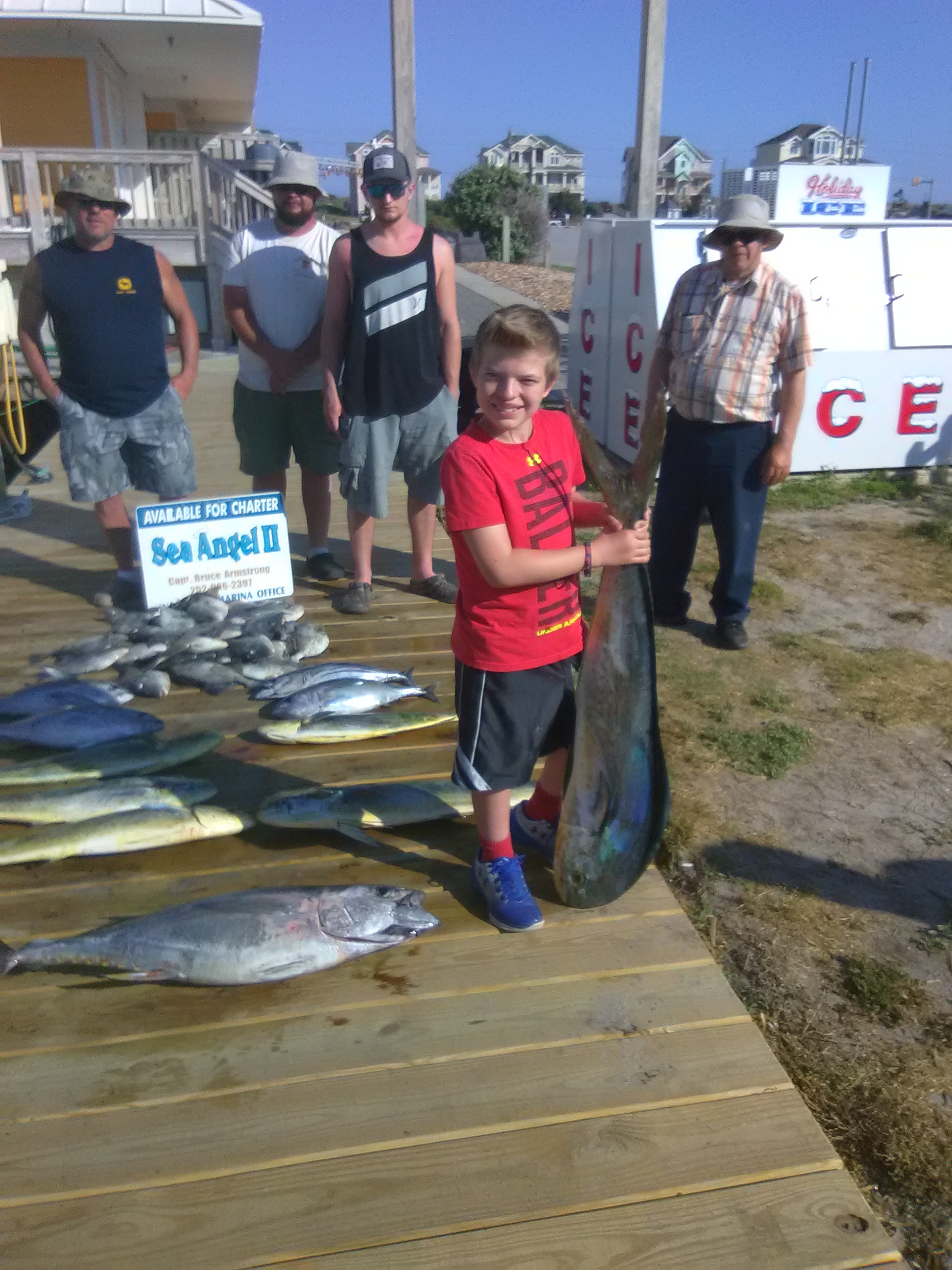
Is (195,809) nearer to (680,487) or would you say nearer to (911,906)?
(911,906)

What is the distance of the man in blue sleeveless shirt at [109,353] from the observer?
4.08 meters

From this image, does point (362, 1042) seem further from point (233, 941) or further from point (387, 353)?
point (387, 353)

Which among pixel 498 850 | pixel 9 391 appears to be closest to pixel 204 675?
pixel 498 850

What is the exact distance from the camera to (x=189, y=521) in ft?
14.5

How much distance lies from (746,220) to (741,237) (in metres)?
0.07

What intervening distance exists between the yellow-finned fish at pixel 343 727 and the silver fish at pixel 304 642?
0.58m

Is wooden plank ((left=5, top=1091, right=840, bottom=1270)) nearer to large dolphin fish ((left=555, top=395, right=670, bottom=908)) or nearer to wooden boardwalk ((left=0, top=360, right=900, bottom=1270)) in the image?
wooden boardwalk ((left=0, top=360, right=900, bottom=1270))

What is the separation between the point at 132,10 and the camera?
1328 cm

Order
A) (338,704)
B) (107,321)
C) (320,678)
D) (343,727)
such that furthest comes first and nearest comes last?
(107,321) → (320,678) → (338,704) → (343,727)

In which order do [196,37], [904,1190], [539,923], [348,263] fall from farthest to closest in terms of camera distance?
[196,37] < [348,263] < [539,923] < [904,1190]

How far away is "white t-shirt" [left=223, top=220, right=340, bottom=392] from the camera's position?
4.39 meters

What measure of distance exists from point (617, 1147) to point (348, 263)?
3.43 m

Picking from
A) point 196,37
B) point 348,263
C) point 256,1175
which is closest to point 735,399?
point 348,263

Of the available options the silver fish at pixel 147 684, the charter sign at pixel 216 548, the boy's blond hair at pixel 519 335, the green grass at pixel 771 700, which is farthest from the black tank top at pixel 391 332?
the boy's blond hair at pixel 519 335
